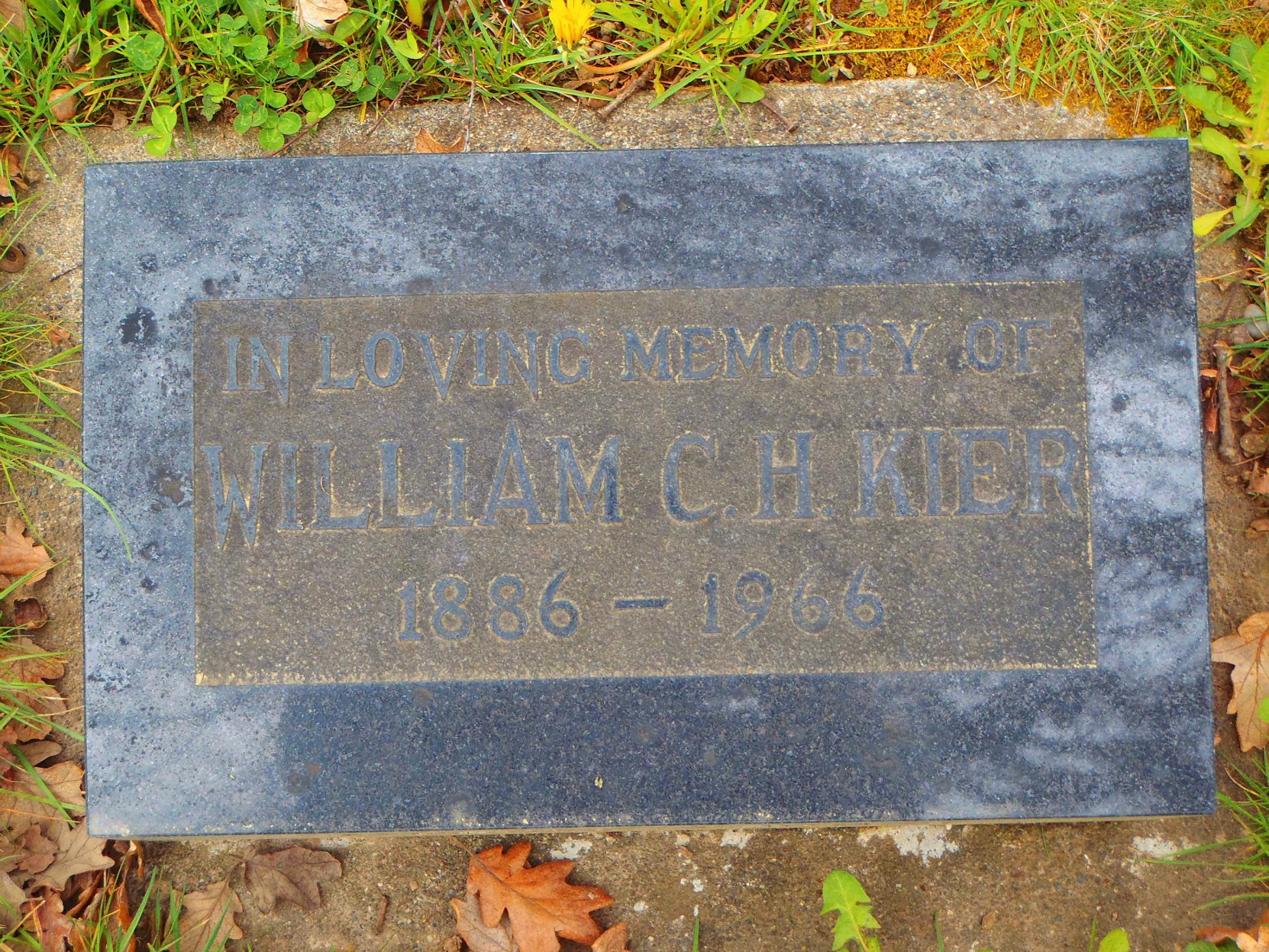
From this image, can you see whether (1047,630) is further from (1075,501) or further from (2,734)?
(2,734)

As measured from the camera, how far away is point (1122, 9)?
2.12 meters

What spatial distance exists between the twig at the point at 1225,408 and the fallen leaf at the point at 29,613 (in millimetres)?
2995

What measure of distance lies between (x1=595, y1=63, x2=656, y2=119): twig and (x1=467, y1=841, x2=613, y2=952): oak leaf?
1828 millimetres

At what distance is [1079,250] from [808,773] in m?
1.33

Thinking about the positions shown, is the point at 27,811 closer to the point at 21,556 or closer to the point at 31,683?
the point at 31,683

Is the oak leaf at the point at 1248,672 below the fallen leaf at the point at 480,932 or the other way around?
the other way around

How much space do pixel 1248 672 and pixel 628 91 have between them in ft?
6.82

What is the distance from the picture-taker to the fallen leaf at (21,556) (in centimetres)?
212

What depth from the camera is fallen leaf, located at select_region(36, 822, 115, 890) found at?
6.61ft

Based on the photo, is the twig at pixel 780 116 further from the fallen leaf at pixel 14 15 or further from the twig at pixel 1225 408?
the fallen leaf at pixel 14 15

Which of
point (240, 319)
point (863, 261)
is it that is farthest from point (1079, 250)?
point (240, 319)

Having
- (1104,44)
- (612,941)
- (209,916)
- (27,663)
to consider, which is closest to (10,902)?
(209,916)

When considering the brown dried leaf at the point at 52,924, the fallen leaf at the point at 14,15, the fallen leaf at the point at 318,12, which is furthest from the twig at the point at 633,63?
the brown dried leaf at the point at 52,924

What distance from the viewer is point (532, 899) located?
1.99 metres
